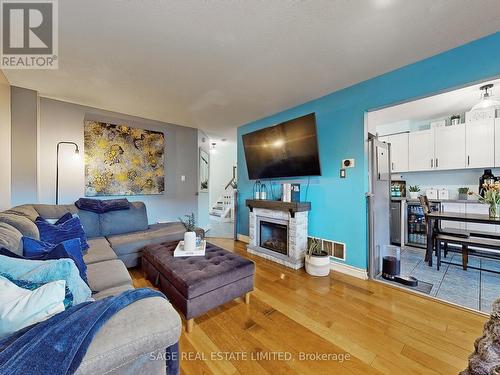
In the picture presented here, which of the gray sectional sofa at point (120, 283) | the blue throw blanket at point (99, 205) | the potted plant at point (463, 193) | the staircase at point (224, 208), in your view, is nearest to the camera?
the gray sectional sofa at point (120, 283)

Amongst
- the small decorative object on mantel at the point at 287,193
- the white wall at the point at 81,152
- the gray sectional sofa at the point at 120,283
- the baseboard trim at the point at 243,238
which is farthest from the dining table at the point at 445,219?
the white wall at the point at 81,152

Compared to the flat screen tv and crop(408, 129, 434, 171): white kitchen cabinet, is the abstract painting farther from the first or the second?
crop(408, 129, 434, 171): white kitchen cabinet

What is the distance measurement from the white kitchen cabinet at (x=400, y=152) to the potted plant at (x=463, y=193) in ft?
2.88

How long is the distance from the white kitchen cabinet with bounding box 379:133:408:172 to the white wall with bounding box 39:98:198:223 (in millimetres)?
4417

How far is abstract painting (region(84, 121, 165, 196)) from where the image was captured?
3.33m

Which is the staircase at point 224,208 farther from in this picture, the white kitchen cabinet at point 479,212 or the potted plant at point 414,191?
the white kitchen cabinet at point 479,212

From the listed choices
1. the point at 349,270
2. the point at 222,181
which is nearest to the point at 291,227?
the point at 349,270

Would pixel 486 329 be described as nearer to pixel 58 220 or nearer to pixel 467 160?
pixel 58 220

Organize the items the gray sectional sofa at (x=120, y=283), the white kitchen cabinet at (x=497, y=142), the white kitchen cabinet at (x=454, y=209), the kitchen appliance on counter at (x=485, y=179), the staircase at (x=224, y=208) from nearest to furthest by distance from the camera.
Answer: the gray sectional sofa at (x=120, y=283), the white kitchen cabinet at (x=497, y=142), the kitchen appliance on counter at (x=485, y=179), the white kitchen cabinet at (x=454, y=209), the staircase at (x=224, y=208)

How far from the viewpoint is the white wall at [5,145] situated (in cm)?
232

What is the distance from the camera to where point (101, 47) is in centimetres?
186

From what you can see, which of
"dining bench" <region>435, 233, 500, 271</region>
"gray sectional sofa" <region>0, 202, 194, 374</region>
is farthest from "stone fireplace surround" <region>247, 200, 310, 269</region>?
"dining bench" <region>435, 233, 500, 271</region>

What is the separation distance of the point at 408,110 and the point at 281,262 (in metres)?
3.40

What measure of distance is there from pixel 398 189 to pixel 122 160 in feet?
17.8
